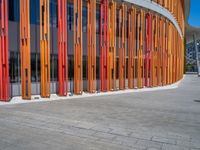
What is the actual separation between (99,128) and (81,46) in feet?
35.3

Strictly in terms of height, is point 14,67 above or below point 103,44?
below

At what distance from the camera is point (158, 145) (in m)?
6.54

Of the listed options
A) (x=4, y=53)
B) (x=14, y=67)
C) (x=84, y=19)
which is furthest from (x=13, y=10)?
(x=84, y=19)

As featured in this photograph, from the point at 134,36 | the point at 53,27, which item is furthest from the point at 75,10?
the point at 134,36

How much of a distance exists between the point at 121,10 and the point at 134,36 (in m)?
2.93

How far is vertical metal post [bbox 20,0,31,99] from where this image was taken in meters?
15.3

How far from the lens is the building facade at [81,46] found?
50.9 feet

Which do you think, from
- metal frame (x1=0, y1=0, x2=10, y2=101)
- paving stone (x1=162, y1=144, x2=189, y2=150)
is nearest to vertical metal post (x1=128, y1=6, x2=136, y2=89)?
metal frame (x1=0, y1=0, x2=10, y2=101)

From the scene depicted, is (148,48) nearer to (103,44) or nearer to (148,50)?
(148,50)

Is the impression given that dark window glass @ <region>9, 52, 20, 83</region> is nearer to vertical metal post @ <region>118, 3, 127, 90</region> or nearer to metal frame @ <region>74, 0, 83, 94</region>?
metal frame @ <region>74, 0, 83, 94</region>

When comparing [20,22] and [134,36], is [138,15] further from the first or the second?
[20,22]

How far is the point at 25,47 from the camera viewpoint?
15477mm

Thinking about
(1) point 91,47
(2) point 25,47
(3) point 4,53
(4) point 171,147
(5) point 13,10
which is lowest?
(4) point 171,147

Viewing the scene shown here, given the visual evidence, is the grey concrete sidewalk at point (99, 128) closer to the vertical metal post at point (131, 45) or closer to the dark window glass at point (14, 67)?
the dark window glass at point (14, 67)
